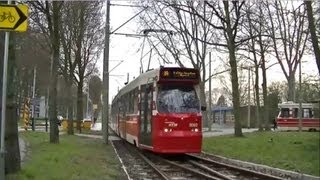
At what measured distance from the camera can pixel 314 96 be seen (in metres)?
59.4

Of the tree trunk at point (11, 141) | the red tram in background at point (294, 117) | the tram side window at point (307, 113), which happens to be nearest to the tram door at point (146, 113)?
the tree trunk at point (11, 141)

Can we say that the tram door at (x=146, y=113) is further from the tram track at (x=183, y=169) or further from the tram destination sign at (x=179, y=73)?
the tram destination sign at (x=179, y=73)

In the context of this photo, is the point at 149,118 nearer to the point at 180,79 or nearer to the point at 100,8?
the point at 180,79

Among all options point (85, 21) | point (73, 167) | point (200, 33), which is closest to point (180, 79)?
point (73, 167)

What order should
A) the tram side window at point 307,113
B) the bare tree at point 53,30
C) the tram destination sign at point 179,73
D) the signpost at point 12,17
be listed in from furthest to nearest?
the tram side window at point 307,113 < the bare tree at point 53,30 < the tram destination sign at point 179,73 < the signpost at point 12,17

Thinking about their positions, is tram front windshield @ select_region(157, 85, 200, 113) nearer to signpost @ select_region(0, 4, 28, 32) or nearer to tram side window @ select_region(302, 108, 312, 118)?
signpost @ select_region(0, 4, 28, 32)

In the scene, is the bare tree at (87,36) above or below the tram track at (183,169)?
above

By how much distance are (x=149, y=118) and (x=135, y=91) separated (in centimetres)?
413

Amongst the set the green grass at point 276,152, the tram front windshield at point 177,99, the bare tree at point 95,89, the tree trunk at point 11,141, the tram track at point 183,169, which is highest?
the bare tree at point 95,89

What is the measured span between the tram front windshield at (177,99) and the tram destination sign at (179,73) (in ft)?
1.34

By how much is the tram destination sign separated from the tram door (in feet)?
3.28

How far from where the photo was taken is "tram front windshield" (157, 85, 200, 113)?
21.1 m

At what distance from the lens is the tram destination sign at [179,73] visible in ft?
69.2

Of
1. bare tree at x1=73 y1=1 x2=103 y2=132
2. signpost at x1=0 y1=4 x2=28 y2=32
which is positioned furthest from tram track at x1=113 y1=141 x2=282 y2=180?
bare tree at x1=73 y1=1 x2=103 y2=132
